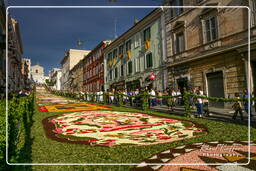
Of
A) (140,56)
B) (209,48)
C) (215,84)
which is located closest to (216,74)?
(215,84)

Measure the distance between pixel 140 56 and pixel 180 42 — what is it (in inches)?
273

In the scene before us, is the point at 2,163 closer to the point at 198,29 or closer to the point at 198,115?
the point at 198,115

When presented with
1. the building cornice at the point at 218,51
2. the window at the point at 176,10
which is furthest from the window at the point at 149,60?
the window at the point at 176,10

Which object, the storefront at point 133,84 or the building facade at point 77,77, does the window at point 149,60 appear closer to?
the storefront at point 133,84

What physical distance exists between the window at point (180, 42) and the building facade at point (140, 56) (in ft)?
7.22

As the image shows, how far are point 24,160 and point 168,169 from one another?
273 centimetres

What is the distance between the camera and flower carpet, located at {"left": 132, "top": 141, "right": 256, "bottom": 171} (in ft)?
9.89

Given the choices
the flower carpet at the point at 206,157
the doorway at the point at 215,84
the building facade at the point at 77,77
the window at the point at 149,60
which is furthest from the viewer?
the building facade at the point at 77,77

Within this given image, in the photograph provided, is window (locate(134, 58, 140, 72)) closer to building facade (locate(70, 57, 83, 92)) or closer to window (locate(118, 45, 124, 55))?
window (locate(118, 45, 124, 55))

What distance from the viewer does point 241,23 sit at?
11.0 m

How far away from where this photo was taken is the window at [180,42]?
1630 cm

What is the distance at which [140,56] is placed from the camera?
2269 cm

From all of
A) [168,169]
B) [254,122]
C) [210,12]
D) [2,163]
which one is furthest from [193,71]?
[2,163]

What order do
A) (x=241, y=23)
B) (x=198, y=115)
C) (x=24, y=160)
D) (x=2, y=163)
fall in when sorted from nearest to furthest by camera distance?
(x=2, y=163) → (x=24, y=160) → (x=198, y=115) → (x=241, y=23)
